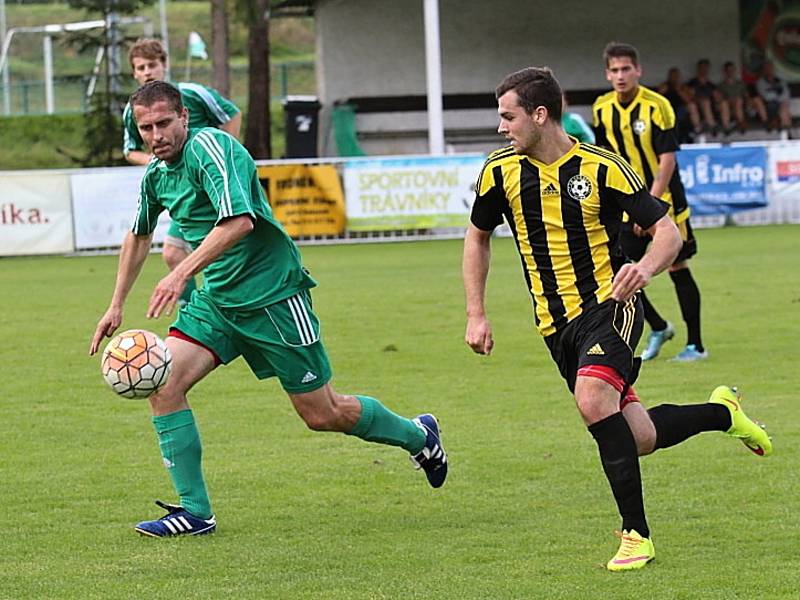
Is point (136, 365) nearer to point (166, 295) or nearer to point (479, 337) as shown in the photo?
point (166, 295)

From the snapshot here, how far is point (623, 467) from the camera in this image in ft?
16.4

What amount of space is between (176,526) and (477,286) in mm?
1430

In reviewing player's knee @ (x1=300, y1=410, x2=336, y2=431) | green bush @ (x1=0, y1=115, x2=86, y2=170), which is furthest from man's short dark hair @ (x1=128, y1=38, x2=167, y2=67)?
green bush @ (x1=0, y1=115, x2=86, y2=170)

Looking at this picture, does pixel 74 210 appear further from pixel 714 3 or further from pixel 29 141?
pixel 29 141

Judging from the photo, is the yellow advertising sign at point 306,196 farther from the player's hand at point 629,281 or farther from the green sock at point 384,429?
the player's hand at point 629,281

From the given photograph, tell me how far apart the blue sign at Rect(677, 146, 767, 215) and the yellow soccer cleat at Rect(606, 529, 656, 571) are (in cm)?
1621

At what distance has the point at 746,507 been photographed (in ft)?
19.0

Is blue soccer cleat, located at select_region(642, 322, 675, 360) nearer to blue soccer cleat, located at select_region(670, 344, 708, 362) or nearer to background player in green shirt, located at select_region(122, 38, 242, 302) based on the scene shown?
blue soccer cleat, located at select_region(670, 344, 708, 362)

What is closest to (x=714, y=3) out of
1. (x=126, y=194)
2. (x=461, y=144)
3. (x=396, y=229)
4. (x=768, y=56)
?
(x=768, y=56)

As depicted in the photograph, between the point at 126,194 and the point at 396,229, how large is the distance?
3721 millimetres

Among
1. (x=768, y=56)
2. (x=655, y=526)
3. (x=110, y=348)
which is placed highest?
(x=768, y=56)

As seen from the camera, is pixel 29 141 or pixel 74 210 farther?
pixel 29 141

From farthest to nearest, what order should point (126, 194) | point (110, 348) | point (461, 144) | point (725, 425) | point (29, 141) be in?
point (29, 141), point (461, 144), point (126, 194), point (725, 425), point (110, 348)

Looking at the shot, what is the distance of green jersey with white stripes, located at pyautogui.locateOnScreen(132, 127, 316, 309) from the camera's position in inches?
219
